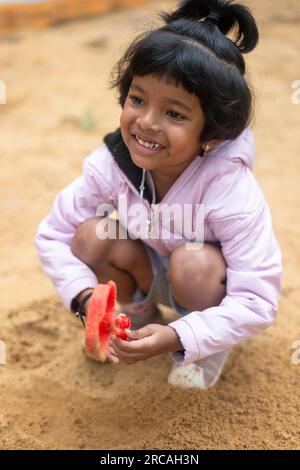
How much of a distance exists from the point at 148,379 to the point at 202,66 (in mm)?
851

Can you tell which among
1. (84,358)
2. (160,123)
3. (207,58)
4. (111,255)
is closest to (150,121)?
(160,123)

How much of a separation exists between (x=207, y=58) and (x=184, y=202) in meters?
0.35

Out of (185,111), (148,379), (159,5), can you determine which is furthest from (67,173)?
(159,5)

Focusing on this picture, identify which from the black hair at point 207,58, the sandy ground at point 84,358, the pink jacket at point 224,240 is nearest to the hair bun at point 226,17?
the black hair at point 207,58

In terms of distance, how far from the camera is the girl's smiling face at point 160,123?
137 centimetres

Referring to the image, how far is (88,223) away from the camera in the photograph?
1.66 metres

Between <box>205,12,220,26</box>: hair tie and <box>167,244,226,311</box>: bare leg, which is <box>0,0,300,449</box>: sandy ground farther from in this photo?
<box>167,244,226,311</box>: bare leg

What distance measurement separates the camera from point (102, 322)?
4.21ft

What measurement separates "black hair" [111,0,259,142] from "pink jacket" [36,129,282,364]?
3.5 inches

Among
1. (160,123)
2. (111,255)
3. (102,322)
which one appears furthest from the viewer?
(111,255)

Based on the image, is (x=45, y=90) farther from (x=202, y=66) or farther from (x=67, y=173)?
(x=202, y=66)

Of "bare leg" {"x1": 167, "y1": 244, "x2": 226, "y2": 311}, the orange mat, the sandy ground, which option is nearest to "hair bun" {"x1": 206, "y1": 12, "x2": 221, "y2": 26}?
the sandy ground

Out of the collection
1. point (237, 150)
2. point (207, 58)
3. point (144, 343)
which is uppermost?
point (207, 58)

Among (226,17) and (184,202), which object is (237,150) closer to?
(184,202)
